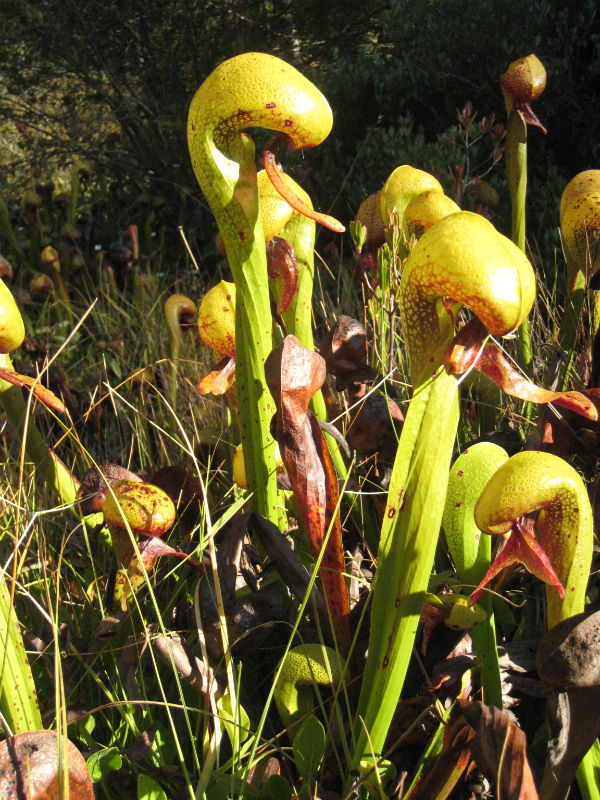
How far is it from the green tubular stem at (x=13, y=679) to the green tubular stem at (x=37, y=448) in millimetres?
467

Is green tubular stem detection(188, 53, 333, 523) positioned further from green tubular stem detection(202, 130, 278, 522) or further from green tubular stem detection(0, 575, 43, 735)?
green tubular stem detection(0, 575, 43, 735)

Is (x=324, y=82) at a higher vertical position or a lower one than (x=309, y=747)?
higher

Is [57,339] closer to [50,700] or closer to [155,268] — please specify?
[155,268]

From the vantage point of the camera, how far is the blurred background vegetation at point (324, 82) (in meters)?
4.06

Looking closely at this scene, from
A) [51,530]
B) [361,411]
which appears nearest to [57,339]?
[51,530]

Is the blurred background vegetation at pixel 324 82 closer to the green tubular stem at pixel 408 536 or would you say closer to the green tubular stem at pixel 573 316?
the green tubular stem at pixel 573 316

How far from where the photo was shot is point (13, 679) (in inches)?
32.6

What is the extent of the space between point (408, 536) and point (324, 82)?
465 centimetres

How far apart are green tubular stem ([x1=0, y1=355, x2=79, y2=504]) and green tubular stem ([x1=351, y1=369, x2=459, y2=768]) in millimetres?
731

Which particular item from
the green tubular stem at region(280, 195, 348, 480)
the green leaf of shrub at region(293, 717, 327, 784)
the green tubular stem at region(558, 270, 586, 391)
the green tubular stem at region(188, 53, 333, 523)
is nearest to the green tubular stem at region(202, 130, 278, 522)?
the green tubular stem at region(188, 53, 333, 523)

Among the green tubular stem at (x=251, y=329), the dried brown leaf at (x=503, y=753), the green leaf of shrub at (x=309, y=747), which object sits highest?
the green tubular stem at (x=251, y=329)

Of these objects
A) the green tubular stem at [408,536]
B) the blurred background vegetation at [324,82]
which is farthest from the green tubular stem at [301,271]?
the blurred background vegetation at [324,82]

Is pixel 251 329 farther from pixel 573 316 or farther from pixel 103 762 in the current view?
pixel 573 316

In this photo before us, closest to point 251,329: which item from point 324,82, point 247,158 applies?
point 247,158
